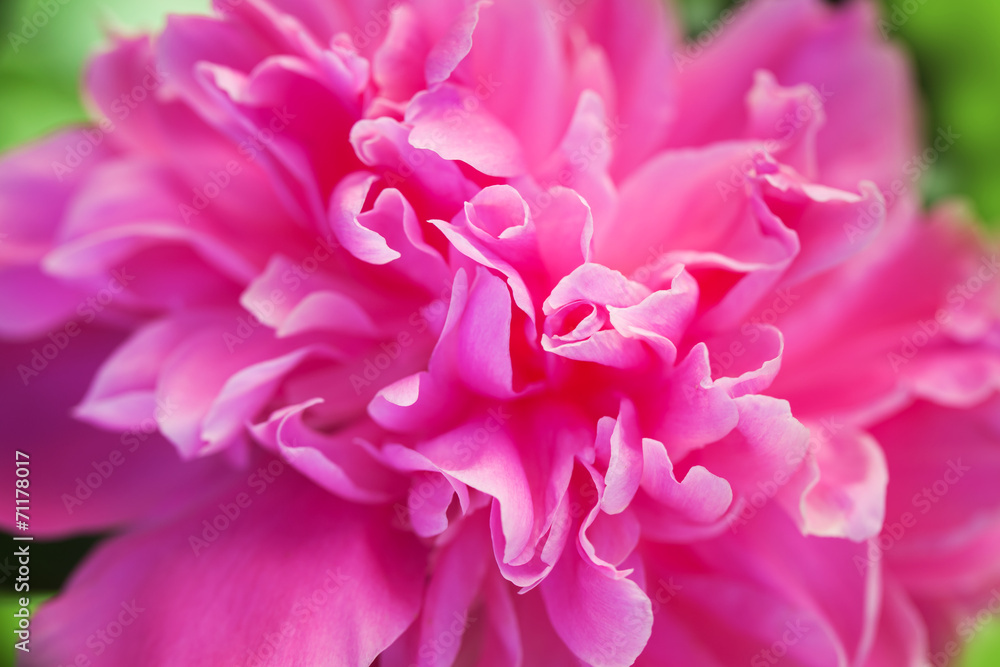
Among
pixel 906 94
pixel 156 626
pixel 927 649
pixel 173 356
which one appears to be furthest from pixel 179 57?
pixel 927 649

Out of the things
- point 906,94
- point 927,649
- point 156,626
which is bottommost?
point 927,649

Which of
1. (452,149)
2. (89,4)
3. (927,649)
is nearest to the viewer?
(452,149)

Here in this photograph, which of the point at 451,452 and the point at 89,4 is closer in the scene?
the point at 451,452

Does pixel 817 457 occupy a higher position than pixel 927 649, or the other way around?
pixel 817 457

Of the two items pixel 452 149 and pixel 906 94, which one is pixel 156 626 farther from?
pixel 906 94

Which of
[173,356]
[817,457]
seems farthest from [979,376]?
[173,356]

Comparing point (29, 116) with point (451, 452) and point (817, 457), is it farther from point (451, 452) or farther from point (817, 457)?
point (817, 457)

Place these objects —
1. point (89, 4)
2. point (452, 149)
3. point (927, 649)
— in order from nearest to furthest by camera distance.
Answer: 1. point (452, 149)
2. point (927, 649)
3. point (89, 4)
